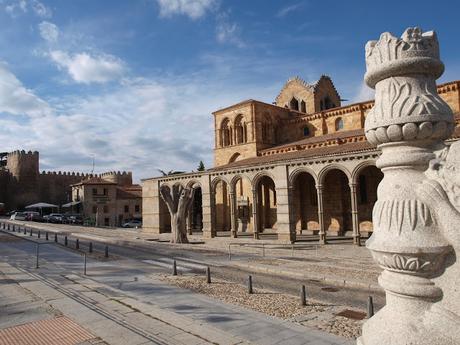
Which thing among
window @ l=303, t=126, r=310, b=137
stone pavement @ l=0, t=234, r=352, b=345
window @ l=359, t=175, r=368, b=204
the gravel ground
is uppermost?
window @ l=303, t=126, r=310, b=137

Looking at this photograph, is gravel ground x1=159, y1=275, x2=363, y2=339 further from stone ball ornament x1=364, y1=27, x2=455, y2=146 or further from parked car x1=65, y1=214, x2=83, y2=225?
parked car x1=65, y1=214, x2=83, y2=225

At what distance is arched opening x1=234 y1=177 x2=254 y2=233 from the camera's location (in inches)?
1459

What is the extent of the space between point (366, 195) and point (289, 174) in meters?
7.40

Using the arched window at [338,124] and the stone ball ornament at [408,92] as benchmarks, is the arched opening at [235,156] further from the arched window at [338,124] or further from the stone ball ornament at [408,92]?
the stone ball ornament at [408,92]

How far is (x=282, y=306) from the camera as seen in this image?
9.71 metres

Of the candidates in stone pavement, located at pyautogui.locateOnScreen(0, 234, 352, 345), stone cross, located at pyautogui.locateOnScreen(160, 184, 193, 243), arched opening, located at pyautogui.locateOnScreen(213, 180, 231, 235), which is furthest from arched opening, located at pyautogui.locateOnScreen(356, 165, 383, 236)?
stone pavement, located at pyautogui.locateOnScreen(0, 234, 352, 345)

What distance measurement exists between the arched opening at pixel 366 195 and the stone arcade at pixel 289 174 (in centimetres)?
8

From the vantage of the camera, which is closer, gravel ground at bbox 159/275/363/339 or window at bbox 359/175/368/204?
gravel ground at bbox 159/275/363/339

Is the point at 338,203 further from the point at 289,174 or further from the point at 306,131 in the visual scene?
the point at 306,131

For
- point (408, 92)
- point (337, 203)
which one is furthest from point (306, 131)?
point (408, 92)

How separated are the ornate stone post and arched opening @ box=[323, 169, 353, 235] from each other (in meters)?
27.9

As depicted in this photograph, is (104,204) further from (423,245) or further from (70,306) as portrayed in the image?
(423,245)

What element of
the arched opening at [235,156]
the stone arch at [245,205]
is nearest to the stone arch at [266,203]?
the stone arch at [245,205]

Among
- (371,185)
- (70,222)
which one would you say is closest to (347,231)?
(371,185)
